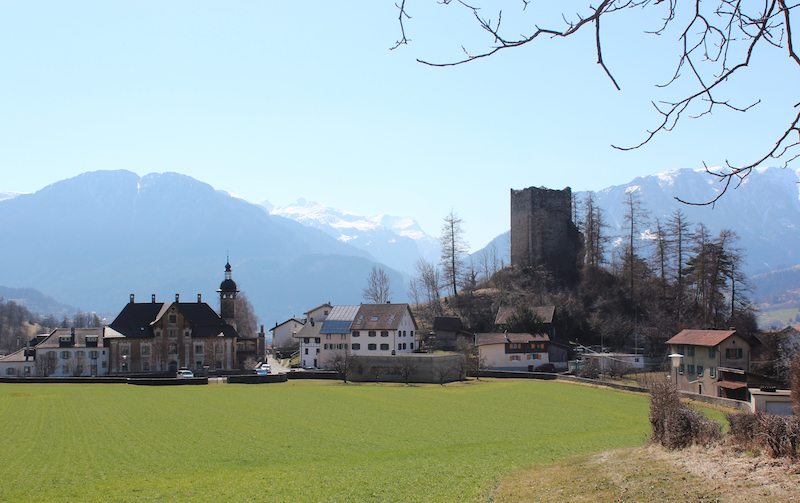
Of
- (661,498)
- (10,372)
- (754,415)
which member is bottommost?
(10,372)

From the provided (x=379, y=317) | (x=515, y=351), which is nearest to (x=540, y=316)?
(x=515, y=351)

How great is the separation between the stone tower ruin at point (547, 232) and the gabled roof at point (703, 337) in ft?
102


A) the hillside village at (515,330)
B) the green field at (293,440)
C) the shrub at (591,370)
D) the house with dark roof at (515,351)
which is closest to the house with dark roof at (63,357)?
the hillside village at (515,330)

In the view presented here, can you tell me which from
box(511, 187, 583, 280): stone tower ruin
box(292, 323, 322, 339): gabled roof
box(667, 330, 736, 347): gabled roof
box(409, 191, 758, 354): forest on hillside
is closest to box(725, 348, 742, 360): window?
box(667, 330, 736, 347): gabled roof

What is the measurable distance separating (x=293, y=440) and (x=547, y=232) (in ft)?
203

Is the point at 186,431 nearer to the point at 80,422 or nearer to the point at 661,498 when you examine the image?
the point at 80,422

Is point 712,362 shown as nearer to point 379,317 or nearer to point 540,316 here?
point 540,316

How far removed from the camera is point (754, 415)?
48.1 ft

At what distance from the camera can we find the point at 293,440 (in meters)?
27.6

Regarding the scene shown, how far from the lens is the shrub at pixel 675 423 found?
1678cm

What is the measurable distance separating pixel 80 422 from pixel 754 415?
3176 cm

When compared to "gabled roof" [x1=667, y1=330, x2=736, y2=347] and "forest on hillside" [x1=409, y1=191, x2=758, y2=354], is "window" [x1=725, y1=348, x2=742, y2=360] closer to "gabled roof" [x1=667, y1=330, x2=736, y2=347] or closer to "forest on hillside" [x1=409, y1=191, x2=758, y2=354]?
"gabled roof" [x1=667, y1=330, x2=736, y2=347]

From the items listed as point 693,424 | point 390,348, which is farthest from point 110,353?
point 693,424

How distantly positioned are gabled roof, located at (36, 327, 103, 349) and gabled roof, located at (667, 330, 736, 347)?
6104 cm
